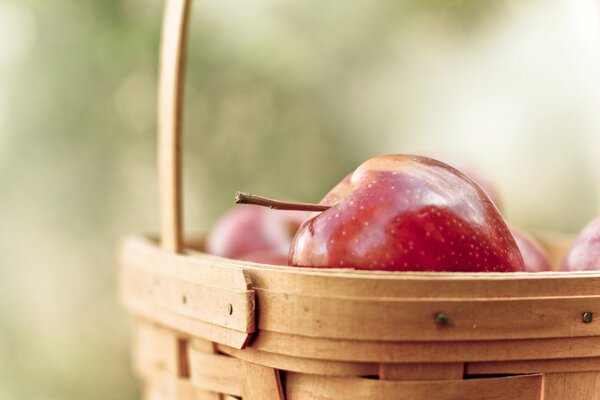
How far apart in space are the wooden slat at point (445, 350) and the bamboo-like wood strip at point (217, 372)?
108 mm

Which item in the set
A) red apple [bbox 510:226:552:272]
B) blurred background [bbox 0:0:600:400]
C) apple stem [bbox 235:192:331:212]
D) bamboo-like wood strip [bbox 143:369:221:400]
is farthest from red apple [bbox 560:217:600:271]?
blurred background [bbox 0:0:600:400]

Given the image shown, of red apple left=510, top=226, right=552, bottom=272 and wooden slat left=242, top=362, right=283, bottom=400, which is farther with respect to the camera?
red apple left=510, top=226, right=552, bottom=272

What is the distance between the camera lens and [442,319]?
0.54m

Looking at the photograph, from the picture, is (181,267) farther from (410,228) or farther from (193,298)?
(410,228)

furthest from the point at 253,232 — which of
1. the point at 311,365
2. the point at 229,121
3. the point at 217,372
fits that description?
the point at 229,121

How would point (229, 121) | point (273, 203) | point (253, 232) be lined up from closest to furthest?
point (273, 203) < point (253, 232) < point (229, 121)

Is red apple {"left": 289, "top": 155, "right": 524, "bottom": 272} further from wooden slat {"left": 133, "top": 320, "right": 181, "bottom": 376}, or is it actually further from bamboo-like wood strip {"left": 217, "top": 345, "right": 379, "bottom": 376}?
wooden slat {"left": 133, "top": 320, "right": 181, "bottom": 376}

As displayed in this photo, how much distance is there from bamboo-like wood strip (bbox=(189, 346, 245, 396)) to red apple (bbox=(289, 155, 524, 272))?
12 centimetres

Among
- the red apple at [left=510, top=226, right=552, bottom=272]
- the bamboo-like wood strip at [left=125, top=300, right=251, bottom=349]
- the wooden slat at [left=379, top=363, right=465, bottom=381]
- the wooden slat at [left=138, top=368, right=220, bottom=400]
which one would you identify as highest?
the red apple at [left=510, top=226, right=552, bottom=272]

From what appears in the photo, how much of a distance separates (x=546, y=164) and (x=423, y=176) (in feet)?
4.42

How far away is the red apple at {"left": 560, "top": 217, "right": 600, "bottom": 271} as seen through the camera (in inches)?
27.4

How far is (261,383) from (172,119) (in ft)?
1.11

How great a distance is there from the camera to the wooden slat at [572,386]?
570mm

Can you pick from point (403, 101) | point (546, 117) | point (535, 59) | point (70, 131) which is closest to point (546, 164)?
point (546, 117)
